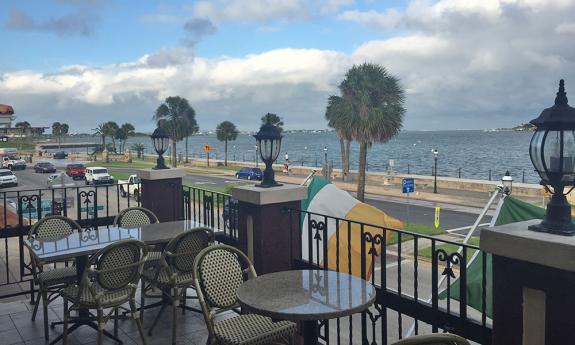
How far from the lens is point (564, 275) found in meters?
2.56

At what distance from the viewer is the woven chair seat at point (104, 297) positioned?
4.40 metres

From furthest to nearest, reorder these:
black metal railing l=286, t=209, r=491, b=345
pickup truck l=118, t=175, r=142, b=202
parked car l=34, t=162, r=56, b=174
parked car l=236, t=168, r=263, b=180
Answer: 1. parked car l=34, t=162, r=56, b=174
2. parked car l=236, t=168, r=263, b=180
3. pickup truck l=118, t=175, r=142, b=202
4. black metal railing l=286, t=209, r=491, b=345

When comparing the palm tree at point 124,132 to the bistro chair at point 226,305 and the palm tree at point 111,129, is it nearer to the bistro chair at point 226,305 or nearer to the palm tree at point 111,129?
the palm tree at point 111,129

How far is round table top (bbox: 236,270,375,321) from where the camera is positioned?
3.09m

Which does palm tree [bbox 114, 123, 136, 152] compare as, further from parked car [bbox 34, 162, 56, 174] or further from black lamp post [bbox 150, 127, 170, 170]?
black lamp post [bbox 150, 127, 170, 170]

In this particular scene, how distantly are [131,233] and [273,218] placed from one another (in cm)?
184

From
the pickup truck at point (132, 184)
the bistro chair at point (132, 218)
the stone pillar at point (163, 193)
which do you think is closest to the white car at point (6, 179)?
the pickup truck at point (132, 184)

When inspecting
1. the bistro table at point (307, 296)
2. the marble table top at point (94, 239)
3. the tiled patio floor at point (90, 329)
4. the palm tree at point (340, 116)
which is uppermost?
the palm tree at point (340, 116)

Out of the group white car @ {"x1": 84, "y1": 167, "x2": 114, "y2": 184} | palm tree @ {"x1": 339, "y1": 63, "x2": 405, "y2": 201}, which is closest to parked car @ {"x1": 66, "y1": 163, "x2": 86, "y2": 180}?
white car @ {"x1": 84, "y1": 167, "x2": 114, "y2": 184}

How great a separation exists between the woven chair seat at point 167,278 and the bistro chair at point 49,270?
89 centimetres

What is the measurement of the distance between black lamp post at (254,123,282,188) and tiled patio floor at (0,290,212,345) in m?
1.85

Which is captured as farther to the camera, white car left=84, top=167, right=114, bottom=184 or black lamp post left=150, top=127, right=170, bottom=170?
white car left=84, top=167, right=114, bottom=184

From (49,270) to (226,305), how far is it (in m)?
3.04

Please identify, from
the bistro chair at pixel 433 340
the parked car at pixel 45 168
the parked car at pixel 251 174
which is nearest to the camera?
the bistro chair at pixel 433 340
